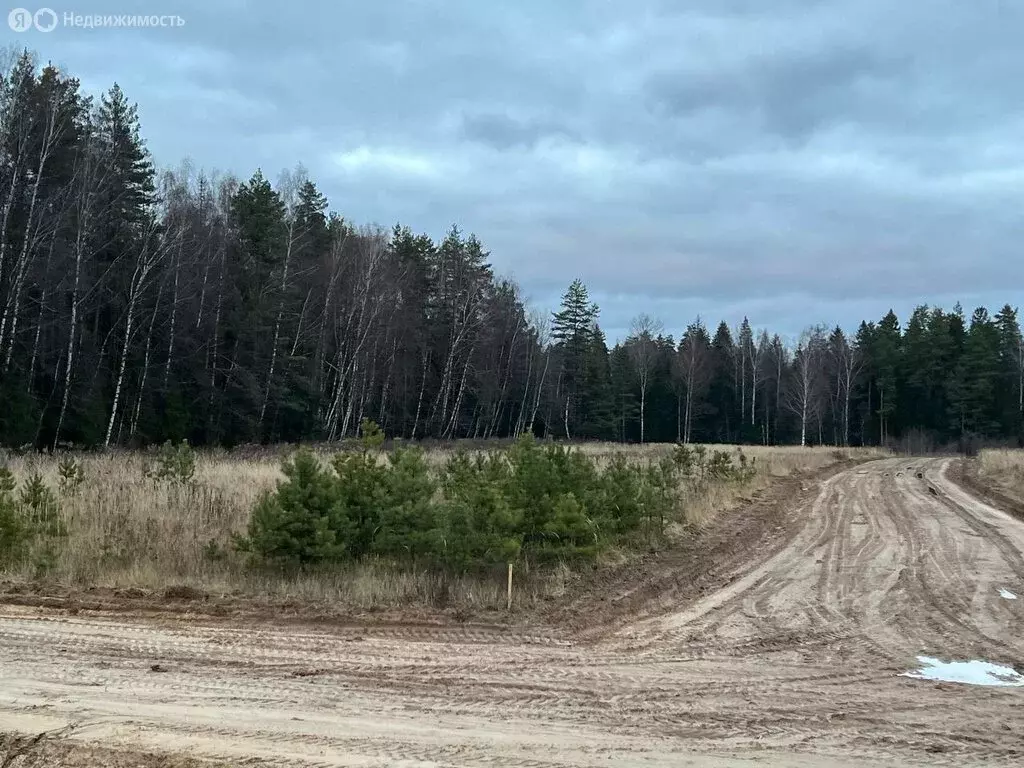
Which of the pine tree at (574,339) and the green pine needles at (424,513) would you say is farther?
the pine tree at (574,339)

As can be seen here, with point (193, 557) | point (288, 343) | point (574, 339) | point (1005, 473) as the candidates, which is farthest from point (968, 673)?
point (574, 339)

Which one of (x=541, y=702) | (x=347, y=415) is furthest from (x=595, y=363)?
(x=541, y=702)

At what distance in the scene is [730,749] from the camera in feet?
16.3

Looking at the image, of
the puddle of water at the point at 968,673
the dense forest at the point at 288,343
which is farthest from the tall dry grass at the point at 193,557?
the dense forest at the point at 288,343

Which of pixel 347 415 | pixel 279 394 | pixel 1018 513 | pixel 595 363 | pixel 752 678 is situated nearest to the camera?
pixel 752 678

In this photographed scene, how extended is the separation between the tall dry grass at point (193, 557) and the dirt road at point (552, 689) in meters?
1.49

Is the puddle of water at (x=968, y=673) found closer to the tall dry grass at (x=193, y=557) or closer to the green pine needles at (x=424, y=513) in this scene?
the tall dry grass at (x=193, y=557)

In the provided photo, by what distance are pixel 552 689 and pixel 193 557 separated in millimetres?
7199

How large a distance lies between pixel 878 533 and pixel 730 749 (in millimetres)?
13125

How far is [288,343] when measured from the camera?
43.0 m

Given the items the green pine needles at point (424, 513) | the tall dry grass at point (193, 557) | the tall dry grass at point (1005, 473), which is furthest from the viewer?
the tall dry grass at point (1005, 473)

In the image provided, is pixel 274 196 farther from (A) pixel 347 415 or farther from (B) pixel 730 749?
(B) pixel 730 749

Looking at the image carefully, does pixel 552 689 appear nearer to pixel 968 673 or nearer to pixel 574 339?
pixel 968 673

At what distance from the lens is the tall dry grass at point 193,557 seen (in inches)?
385
